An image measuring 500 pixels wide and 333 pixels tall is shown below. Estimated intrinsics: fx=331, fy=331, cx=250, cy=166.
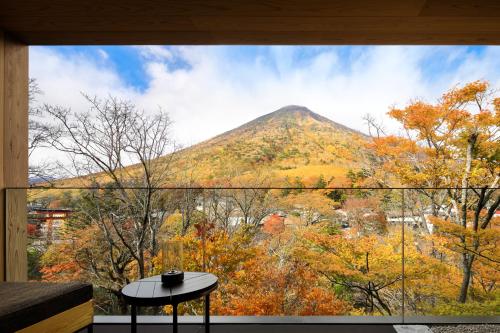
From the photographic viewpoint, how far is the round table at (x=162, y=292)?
150cm

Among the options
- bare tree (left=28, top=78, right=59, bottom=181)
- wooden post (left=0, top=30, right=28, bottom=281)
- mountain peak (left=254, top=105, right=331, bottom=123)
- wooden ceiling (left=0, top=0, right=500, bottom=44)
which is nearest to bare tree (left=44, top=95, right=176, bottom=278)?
bare tree (left=28, top=78, right=59, bottom=181)

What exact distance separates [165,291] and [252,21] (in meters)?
1.94

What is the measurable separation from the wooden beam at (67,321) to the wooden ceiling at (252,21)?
6.36 ft

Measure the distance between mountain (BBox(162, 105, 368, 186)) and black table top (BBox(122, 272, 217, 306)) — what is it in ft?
17.0

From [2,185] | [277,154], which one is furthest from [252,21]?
[277,154]

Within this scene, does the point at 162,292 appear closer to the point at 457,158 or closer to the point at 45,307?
the point at 45,307

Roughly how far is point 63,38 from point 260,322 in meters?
2.77

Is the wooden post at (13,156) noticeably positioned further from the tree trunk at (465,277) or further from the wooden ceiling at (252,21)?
the tree trunk at (465,277)

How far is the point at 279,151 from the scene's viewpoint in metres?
7.74

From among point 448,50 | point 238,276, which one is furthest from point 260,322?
point 448,50

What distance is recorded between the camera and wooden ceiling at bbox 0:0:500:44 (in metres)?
2.26

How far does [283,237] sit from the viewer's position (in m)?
5.43

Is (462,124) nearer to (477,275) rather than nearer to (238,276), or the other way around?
(477,275)

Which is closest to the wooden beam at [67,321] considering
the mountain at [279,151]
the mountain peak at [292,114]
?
the mountain at [279,151]
